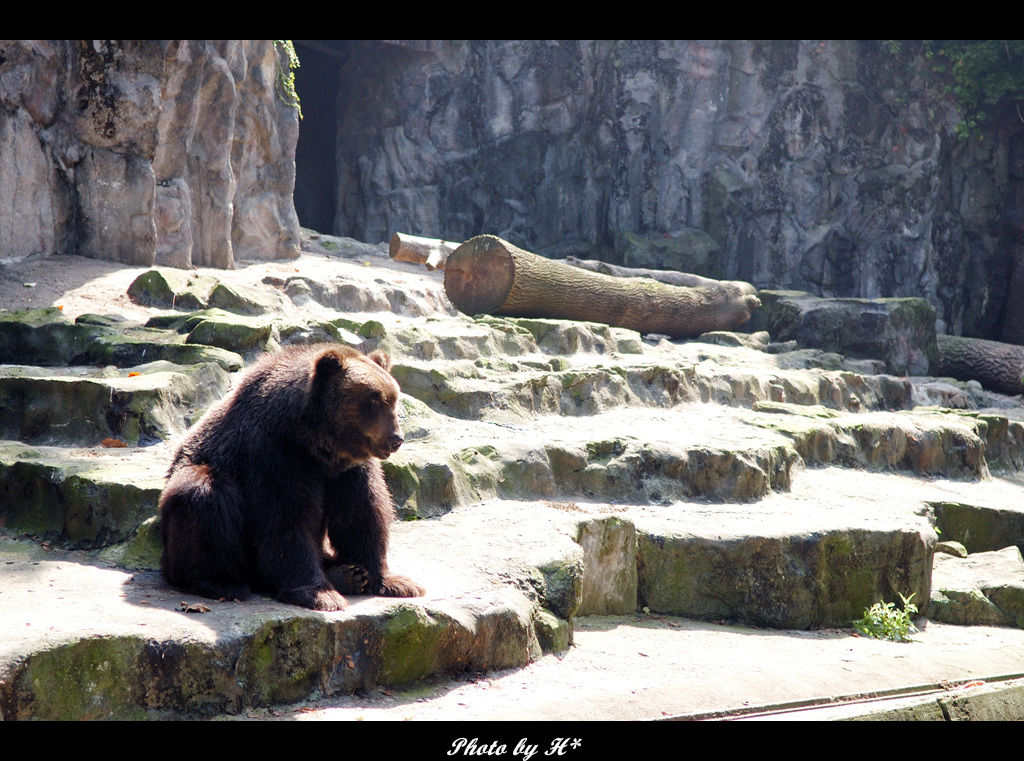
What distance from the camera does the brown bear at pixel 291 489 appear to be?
13.2 ft

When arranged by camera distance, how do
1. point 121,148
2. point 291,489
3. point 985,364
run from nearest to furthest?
point 291,489, point 121,148, point 985,364

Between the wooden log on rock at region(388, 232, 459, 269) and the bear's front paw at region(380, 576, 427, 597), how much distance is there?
38.5 feet

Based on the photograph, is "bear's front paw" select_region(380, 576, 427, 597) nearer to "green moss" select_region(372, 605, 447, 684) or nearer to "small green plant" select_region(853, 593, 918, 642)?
"green moss" select_region(372, 605, 447, 684)

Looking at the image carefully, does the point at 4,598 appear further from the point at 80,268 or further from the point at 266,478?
the point at 80,268

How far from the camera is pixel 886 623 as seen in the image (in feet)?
20.1

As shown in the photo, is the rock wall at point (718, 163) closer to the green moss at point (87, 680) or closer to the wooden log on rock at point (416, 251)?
the wooden log on rock at point (416, 251)

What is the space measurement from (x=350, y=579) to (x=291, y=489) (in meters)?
0.54

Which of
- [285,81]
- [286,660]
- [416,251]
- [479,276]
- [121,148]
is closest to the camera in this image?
[286,660]

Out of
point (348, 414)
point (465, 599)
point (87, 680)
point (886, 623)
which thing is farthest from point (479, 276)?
point (87, 680)

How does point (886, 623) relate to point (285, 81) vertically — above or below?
below

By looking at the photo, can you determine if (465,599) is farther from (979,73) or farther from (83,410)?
(979,73)

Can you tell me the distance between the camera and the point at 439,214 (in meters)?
22.6

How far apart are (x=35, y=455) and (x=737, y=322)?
12879mm
